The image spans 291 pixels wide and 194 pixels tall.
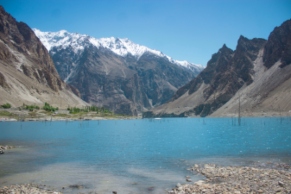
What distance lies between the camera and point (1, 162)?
48.6m

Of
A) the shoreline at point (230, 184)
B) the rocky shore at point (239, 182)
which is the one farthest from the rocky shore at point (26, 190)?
the rocky shore at point (239, 182)

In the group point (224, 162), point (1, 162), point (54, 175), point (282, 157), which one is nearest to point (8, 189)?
point (54, 175)

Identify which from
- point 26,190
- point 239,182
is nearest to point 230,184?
point 239,182

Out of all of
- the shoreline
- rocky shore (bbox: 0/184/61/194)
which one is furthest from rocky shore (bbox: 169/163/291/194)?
rocky shore (bbox: 0/184/61/194)

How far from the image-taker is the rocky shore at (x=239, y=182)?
27.3 metres

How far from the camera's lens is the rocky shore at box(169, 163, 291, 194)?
27.3m

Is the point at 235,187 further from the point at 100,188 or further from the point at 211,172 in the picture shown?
the point at 100,188

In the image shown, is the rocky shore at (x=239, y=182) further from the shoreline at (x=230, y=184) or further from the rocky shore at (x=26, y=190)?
the rocky shore at (x=26, y=190)

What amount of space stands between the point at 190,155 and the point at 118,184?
81.3 ft

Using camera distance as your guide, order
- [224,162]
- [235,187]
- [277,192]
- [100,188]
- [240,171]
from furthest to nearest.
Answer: [224,162], [240,171], [100,188], [235,187], [277,192]

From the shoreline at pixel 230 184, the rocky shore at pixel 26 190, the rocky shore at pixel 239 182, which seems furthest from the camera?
the rocky shore at pixel 26 190

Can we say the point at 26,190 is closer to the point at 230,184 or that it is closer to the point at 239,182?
the point at 230,184

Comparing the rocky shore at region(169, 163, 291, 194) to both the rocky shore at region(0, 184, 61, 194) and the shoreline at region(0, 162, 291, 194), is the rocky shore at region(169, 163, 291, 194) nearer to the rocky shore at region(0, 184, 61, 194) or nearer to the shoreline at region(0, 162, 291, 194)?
the shoreline at region(0, 162, 291, 194)

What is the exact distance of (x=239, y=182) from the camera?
3091 centimetres
